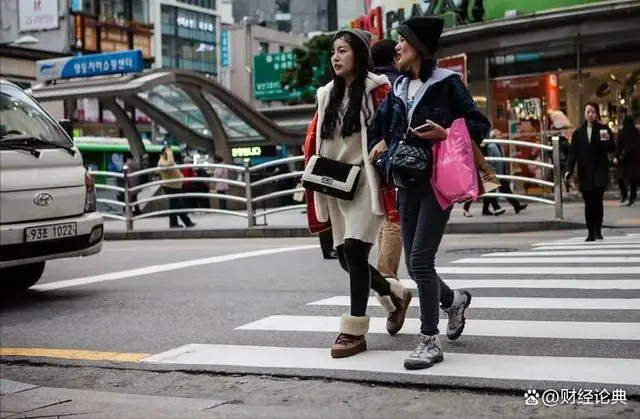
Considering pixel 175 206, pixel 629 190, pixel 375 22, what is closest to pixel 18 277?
pixel 175 206

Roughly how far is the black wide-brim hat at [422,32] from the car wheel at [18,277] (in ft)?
18.1

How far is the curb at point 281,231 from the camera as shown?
43.8ft

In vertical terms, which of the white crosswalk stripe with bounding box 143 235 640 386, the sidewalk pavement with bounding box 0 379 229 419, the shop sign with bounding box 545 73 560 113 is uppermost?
the shop sign with bounding box 545 73 560 113

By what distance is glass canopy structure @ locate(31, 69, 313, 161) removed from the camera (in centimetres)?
2309

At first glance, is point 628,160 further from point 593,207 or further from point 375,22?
point 375,22

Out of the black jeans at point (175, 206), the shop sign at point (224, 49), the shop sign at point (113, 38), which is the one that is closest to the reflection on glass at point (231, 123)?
the black jeans at point (175, 206)

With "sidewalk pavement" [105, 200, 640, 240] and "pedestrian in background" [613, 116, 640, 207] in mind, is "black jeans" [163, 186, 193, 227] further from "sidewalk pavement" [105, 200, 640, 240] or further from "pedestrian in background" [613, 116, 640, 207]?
"pedestrian in background" [613, 116, 640, 207]

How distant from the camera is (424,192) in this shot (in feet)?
15.3

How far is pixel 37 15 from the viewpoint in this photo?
46.6 meters

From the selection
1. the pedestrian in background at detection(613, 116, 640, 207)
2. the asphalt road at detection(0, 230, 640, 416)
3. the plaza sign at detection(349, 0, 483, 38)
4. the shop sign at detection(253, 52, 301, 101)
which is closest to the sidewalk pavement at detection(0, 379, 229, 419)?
the asphalt road at detection(0, 230, 640, 416)

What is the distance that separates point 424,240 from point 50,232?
4.18 meters

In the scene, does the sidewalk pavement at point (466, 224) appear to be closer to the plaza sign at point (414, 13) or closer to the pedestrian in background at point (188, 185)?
the pedestrian in background at point (188, 185)

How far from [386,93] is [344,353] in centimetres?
153

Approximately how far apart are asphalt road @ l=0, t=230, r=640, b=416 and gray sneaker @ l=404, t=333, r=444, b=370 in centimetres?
8
